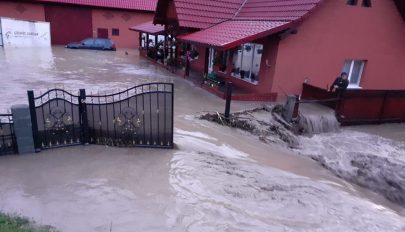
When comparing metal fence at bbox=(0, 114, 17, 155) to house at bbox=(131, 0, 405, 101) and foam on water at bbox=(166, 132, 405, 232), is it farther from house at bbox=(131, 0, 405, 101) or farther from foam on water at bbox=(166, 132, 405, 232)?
house at bbox=(131, 0, 405, 101)

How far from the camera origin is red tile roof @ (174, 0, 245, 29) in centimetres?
1550

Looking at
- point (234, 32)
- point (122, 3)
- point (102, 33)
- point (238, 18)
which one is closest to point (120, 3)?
point (122, 3)

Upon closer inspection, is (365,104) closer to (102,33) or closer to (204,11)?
(204,11)

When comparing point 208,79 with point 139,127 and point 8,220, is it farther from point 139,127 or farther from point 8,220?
point 8,220

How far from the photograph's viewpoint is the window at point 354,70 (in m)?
14.8

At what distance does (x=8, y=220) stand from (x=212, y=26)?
13024 mm

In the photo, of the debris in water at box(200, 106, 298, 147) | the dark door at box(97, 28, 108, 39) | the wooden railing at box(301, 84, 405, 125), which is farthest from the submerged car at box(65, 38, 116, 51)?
the debris in water at box(200, 106, 298, 147)

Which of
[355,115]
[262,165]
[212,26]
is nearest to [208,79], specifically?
[212,26]

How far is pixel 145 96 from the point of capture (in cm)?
692

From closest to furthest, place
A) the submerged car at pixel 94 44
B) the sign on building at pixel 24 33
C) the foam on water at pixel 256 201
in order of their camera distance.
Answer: the foam on water at pixel 256 201, the sign on building at pixel 24 33, the submerged car at pixel 94 44

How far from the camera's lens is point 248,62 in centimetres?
1490

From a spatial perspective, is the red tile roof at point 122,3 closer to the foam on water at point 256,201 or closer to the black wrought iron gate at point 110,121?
the black wrought iron gate at point 110,121

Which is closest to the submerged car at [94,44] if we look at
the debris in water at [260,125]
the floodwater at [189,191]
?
the debris in water at [260,125]

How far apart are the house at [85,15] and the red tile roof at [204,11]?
18416 millimetres
